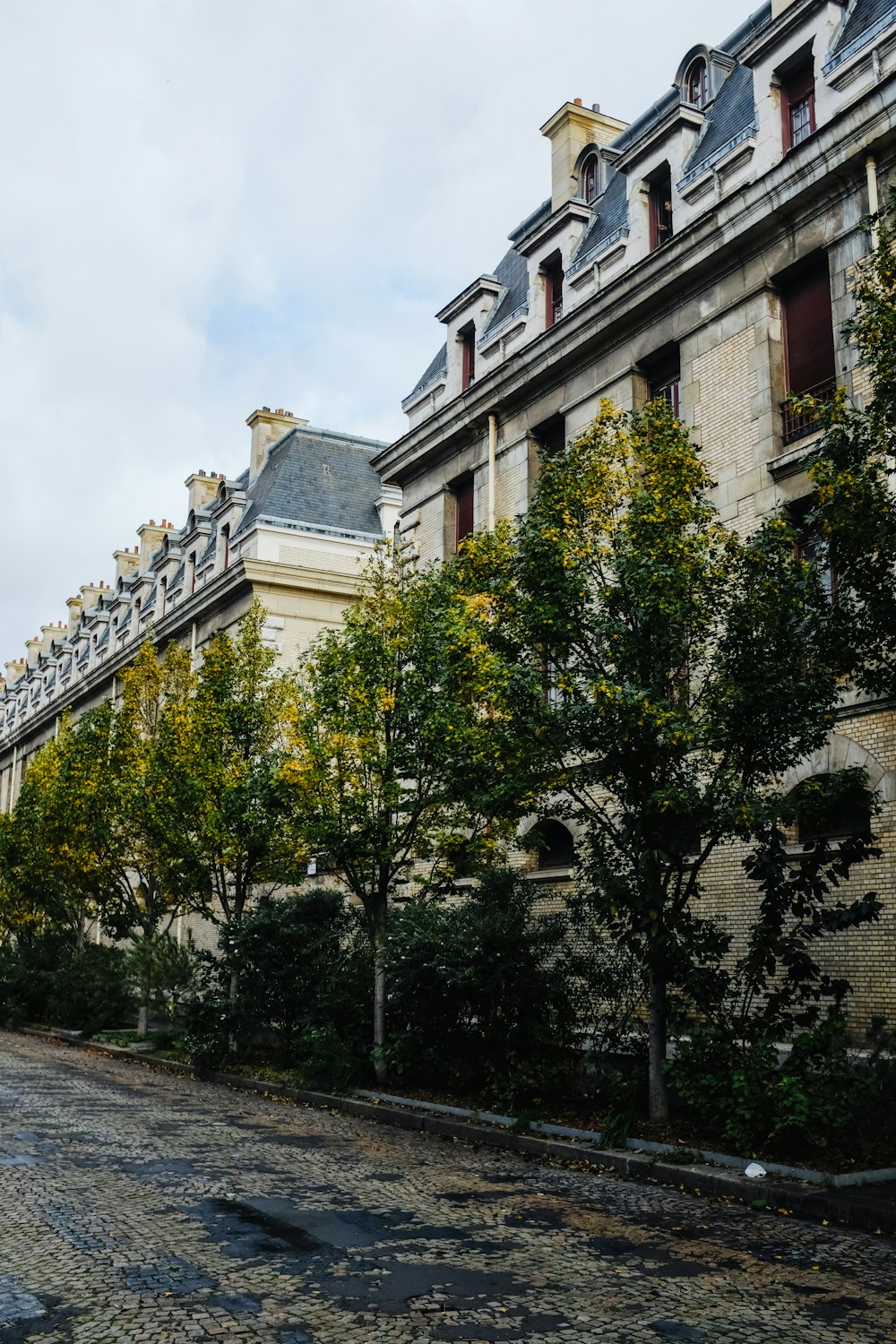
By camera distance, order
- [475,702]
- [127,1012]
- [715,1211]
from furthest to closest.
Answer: [127,1012], [475,702], [715,1211]

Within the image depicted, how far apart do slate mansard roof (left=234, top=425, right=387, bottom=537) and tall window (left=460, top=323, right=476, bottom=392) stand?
1163 centimetres

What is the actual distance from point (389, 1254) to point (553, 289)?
2013cm

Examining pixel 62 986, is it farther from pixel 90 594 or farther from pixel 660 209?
pixel 90 594

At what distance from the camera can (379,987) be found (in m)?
17.1

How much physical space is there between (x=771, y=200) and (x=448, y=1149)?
1365cm

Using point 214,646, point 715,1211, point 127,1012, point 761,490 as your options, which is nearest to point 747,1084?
point 715,1211

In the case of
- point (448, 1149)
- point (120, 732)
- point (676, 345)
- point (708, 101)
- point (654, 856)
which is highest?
point (708, 101)

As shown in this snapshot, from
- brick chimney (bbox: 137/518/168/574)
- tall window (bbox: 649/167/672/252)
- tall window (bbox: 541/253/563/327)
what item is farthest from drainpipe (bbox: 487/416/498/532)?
brick chimney (bbox: 137/518/168/574)

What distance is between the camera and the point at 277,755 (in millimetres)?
20375

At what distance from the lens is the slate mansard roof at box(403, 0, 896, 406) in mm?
17516

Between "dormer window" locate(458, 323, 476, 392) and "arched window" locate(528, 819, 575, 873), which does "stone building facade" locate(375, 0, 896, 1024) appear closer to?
"dormer window" locate(458, 323, 476, 392)

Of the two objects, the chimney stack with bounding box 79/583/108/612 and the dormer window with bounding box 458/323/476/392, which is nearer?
the dormer window with bounding box 458/323/476/392

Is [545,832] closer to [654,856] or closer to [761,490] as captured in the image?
[761,490]

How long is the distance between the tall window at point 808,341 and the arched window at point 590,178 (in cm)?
722
